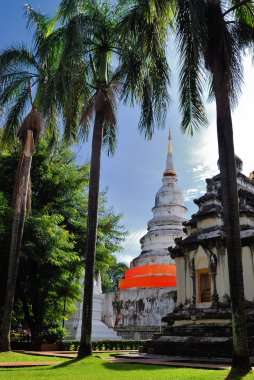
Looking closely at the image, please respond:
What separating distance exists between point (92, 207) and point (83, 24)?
5.88 meters

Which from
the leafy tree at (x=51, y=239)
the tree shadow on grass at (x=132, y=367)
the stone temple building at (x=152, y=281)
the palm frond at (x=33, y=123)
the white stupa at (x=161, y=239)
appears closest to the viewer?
the tree shadow on grass at (x=132, y=367)

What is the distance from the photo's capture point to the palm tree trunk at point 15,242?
1474 centimetres

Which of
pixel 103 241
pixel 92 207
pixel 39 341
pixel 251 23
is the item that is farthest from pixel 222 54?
pixel 39 341

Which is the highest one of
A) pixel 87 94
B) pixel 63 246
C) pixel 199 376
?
pixel 87 94

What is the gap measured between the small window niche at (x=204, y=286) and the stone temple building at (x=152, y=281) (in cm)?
842

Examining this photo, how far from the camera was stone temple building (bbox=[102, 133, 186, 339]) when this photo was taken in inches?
1304

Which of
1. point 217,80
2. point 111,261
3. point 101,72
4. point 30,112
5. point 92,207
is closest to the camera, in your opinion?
point 217,80

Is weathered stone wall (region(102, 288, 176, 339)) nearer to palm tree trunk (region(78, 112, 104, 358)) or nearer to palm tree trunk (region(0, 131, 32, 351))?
palm tree trunk (region(0, 131, 32, 351))

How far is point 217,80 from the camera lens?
1062 cm

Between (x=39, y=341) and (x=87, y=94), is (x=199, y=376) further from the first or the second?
(x=39, y=341)

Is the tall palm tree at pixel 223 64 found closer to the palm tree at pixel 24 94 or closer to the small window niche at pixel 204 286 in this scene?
the palm tree at pixel 24 94

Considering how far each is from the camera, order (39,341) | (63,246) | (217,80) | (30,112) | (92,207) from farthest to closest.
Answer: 1. (39,341)
2. (63,246)
3. (30,112)
4. (92,207)
5. (217,80)

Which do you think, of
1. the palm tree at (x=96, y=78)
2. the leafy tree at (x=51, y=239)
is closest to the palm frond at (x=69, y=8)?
Result: the palm tree at (x=96, y=78)

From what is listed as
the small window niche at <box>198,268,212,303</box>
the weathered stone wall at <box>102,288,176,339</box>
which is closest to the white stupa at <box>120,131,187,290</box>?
the weathered stone wall at <box>102,288,176,339</box>
